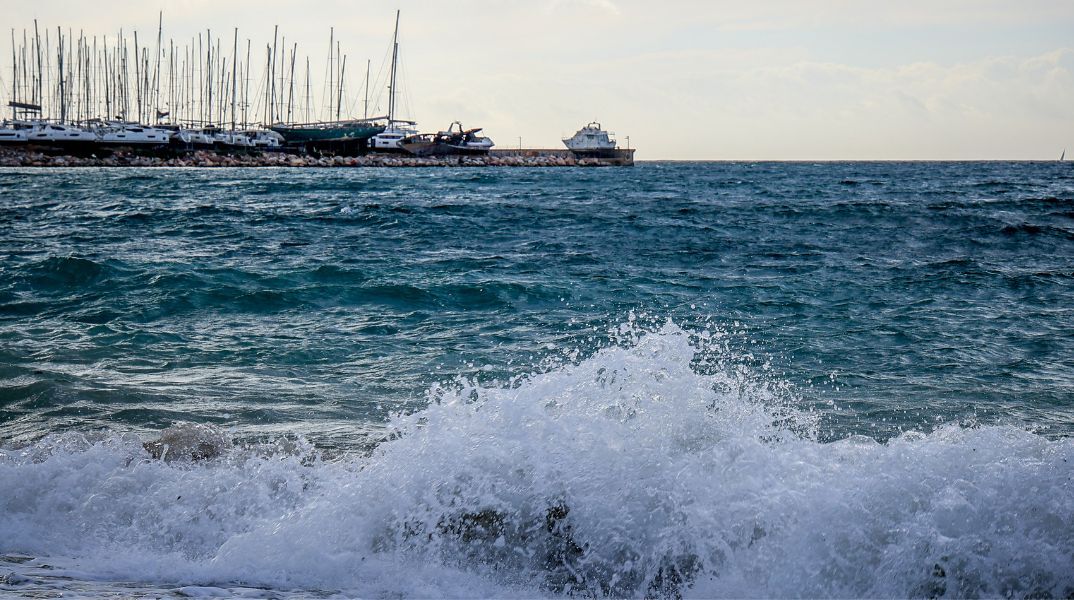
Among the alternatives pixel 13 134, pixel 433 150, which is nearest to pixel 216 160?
pixel 13 134

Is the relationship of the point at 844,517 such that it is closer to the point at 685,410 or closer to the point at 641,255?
the point at 685,410

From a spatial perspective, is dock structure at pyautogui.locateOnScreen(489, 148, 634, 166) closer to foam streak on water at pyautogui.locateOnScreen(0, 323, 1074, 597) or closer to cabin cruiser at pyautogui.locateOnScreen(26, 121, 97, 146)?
cabin cruiser at pyautogui.locateOnScreen(26, 121, 97, 146)

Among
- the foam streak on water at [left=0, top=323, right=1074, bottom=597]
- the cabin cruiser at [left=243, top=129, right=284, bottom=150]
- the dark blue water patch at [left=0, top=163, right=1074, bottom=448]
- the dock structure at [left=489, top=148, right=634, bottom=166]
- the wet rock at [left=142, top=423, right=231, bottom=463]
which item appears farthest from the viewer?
the dock structure at [left=489, top=148, right=634, bottom=166]

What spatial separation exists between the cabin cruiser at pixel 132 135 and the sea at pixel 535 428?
160 feet

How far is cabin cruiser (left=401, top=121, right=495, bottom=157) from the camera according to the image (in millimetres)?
67688

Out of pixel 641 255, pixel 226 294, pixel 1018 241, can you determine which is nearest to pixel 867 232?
pixel 1018 241

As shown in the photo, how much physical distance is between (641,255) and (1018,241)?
6.46 m

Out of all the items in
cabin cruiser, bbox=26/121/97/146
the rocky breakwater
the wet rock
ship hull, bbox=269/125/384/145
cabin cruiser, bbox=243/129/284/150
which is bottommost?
the wet rock

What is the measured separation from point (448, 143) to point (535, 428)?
67886 mm

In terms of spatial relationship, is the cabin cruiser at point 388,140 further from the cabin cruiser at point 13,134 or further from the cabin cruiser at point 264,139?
the cabin cruiser at point 13,134

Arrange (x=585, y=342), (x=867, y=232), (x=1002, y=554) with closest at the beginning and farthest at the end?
(x=1002, y=554) → (x=585, y=342) → (x=867, y=232)

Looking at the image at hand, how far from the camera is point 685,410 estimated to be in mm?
4363

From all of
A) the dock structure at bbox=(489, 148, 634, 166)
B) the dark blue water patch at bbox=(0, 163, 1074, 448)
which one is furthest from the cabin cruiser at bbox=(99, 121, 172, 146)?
the dark blue water patch at bbox=(0, 163, 1074, 448)

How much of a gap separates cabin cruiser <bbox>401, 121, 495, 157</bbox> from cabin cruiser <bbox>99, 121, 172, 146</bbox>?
61.0 feet
